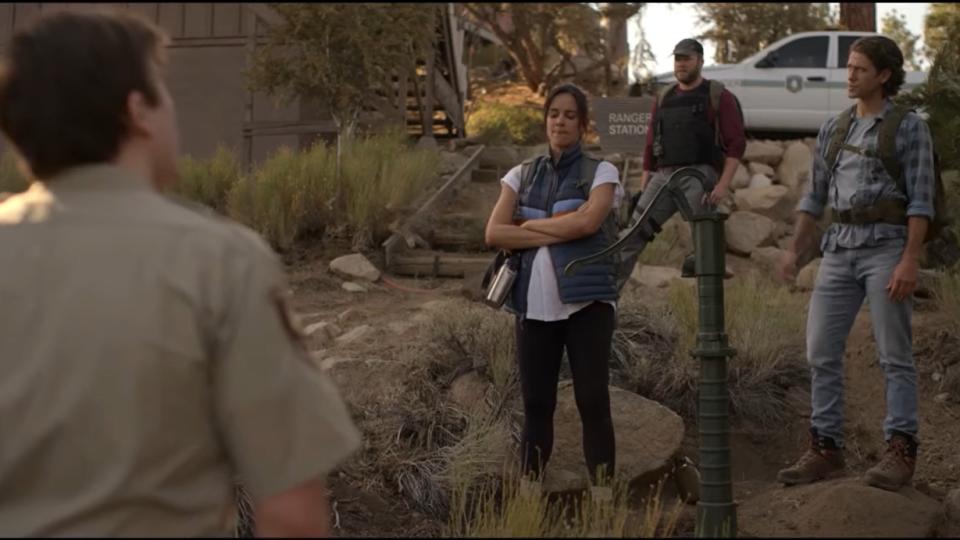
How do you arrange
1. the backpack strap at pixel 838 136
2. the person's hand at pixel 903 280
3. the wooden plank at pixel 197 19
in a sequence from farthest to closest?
the wooden plank at pixel 197 19, the backpack strap at pixel 838 136, the person's hand at pixel 903 280

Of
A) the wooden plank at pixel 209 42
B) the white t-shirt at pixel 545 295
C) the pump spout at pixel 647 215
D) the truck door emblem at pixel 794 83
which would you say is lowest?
the white t-shirt at pixel 545 295

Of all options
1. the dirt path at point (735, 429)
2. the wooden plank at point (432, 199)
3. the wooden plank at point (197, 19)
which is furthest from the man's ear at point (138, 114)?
the wooden plank at point (197, 19)

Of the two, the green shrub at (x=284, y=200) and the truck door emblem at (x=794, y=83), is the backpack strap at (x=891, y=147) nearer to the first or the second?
the green shrub at (x=284, y=200)

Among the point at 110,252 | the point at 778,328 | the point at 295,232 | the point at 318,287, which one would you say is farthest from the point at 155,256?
the point at 295,232

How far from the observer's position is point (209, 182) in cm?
1330

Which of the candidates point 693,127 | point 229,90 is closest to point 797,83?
point 229,90

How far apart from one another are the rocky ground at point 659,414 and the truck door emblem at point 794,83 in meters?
3.65

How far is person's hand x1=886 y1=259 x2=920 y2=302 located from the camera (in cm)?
554

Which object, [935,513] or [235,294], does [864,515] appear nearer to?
[935,513]

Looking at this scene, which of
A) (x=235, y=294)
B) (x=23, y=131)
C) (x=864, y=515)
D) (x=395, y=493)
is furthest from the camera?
(x=395, y=493)

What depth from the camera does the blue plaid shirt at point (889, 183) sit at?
5625 millimetres

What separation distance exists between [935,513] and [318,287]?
254 inches

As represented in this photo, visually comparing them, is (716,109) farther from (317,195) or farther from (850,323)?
(317,195)

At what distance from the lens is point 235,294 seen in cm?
212
